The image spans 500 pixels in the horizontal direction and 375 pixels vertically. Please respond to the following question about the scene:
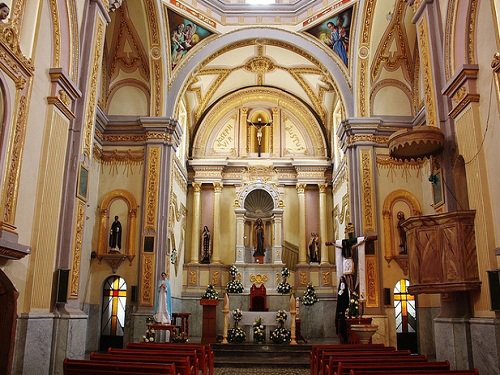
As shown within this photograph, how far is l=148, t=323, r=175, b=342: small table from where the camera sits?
11.8 meters

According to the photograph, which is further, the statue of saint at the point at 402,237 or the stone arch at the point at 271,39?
the stone arch at the point at 271,39

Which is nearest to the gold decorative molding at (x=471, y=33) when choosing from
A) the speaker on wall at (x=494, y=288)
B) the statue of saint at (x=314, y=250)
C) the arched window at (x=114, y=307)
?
the speaker on wall at (x=494, y=288)

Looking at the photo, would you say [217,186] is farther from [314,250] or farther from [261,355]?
[261,355]

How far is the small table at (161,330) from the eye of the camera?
11.8 meters

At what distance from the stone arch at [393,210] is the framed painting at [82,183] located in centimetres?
849

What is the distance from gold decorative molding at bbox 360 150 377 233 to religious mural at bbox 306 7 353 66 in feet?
10.1

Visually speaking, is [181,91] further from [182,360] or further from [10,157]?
[182,360]

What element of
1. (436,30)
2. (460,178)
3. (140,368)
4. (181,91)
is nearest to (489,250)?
(460,178)

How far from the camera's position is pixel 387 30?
14125mm

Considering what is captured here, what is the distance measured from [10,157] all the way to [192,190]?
13390mm

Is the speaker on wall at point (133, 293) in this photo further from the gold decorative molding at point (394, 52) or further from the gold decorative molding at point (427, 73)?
the gold decorative molding at point (394, 52)

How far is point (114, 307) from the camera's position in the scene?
14.5m

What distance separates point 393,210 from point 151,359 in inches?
385

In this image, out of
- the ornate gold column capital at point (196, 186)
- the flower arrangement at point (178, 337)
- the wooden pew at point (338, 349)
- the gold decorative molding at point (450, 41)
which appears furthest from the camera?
the ornate gold column capital at point (196, 186)
